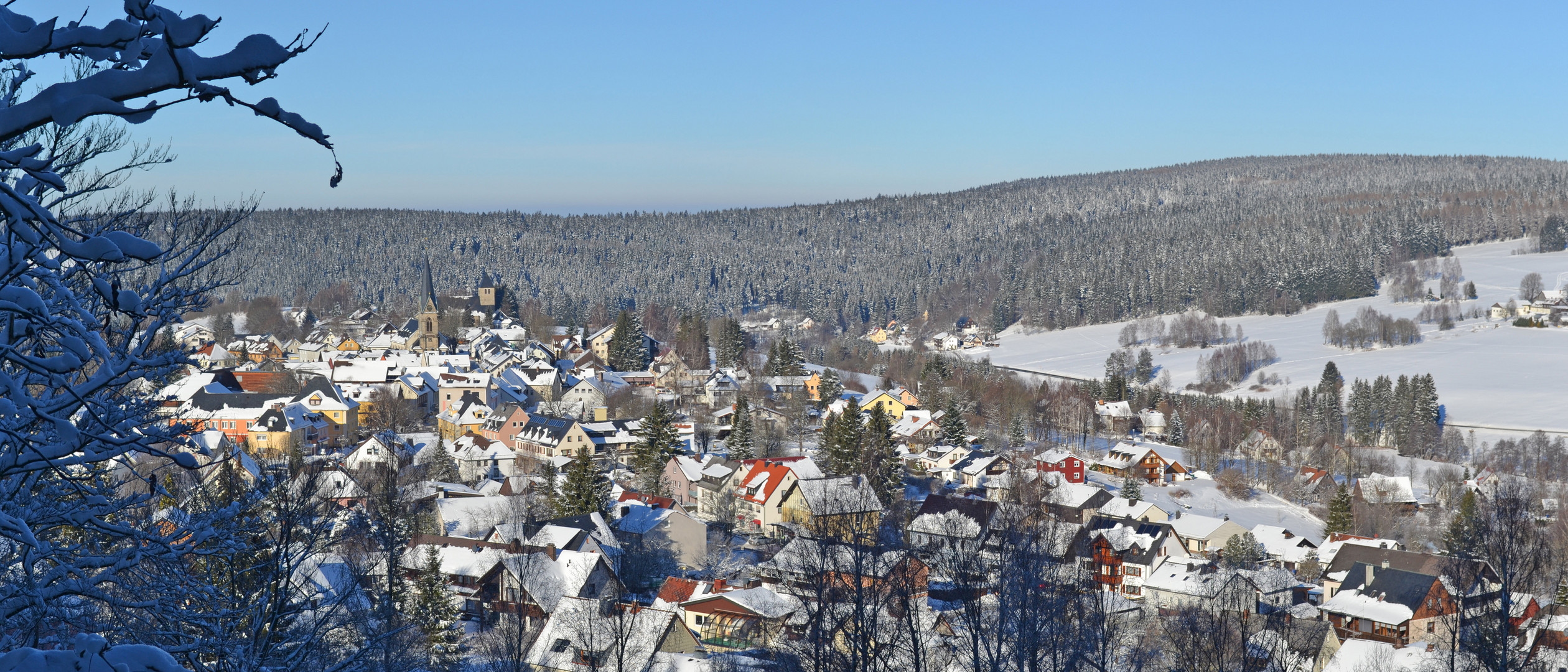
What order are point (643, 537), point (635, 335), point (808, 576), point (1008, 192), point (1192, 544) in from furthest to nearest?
point (1008, 192)
point (635, 335)
point (1192, 544)
point (643, 537)
point (808, 576)

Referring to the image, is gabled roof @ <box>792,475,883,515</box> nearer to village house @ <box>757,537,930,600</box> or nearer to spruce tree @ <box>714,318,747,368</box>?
village house @ <box>757,537,930,600</box>

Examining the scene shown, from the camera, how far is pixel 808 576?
1922 cm

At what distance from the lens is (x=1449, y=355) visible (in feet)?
268

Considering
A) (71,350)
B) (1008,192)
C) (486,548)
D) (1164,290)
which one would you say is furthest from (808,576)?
(1008,192)

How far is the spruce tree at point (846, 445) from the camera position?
40.7m

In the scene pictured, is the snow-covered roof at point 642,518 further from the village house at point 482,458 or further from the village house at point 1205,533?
the village house at point 1205,533

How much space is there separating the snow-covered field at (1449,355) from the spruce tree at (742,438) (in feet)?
130

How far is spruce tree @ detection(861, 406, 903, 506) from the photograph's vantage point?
3884cm

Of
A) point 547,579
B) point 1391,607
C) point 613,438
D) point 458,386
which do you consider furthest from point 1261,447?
point 547,579

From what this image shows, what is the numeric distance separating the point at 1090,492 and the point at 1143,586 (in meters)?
11.2

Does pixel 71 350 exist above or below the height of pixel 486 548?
above

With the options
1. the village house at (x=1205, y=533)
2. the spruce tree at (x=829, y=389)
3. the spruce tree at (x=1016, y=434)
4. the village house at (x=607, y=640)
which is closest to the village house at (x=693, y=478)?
the village house at (x=1205, y=533)

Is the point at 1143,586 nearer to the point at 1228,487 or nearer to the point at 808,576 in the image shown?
the point at 808,576

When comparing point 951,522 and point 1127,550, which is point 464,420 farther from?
point 1127,550
